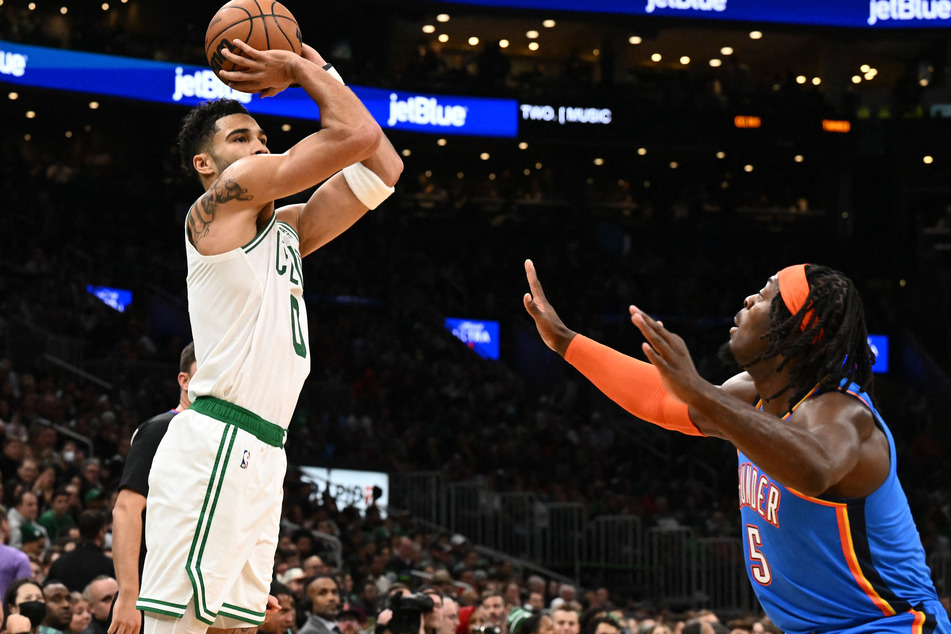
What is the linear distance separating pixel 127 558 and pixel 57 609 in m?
2.66

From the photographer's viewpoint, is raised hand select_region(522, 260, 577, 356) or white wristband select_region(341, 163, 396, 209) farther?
raised hand select_region(522, 260, 577, 356)

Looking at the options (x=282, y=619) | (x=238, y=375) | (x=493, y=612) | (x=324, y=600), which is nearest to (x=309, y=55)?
(x=238, y=375)

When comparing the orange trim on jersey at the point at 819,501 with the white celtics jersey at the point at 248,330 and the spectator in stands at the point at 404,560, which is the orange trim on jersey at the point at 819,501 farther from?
the spectator in stands at the point at 404,560

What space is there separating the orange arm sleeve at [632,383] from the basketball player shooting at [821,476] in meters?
0.58

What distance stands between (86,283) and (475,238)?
29.3ft

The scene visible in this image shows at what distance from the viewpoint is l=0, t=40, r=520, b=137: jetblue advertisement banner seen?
19875 mm

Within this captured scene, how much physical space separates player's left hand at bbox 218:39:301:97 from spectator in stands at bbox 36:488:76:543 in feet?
23.3

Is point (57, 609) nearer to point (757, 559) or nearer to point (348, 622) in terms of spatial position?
point (348, 622)

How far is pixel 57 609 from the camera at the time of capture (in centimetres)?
665

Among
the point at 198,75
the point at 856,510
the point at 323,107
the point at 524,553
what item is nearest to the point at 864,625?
the point at 856,510

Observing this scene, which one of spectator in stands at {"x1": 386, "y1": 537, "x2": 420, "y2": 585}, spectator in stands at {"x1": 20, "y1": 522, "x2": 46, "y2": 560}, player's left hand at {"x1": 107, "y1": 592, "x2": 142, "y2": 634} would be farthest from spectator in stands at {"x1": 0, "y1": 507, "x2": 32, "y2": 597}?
spectator in stands at {"x1": 386, "y1": 537, "x2": 420, "y2": 585}

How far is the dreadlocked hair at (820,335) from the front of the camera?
129 inches

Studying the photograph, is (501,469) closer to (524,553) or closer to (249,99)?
(524,553)

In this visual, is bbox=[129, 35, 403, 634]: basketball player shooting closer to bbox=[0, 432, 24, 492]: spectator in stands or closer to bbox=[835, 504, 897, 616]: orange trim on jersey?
bbox=[835, 504, 897, 616]: orange trim on jersey
